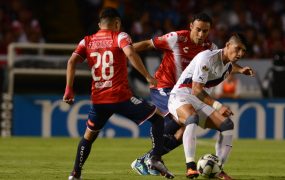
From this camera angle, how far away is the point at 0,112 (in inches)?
685

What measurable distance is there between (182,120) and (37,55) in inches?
351

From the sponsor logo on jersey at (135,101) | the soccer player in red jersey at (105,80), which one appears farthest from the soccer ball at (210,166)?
the sponsor logo on jersey at (135,101)

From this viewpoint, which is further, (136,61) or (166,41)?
(166,41)

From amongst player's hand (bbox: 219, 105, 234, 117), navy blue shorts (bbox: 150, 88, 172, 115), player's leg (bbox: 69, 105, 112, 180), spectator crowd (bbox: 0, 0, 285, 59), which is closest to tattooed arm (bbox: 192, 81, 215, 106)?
player's hand (bbox: 219, 105, 234, 117)

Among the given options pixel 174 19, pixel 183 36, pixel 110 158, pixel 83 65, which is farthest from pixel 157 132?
pixel 174 19

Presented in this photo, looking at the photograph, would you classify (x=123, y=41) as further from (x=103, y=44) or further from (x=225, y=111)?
(x=225, y=111)

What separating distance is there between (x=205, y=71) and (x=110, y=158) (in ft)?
11.7

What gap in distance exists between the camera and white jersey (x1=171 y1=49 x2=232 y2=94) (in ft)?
31.0

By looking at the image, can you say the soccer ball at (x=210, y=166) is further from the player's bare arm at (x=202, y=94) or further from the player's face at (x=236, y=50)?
the player's face at (x=236, y=50)

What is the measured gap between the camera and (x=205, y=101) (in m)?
9.37

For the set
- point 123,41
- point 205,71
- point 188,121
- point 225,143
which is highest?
point 123,41

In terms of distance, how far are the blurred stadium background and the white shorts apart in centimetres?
760

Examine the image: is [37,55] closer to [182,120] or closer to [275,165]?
[275,165]

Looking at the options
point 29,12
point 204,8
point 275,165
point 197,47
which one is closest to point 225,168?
point 275,165
